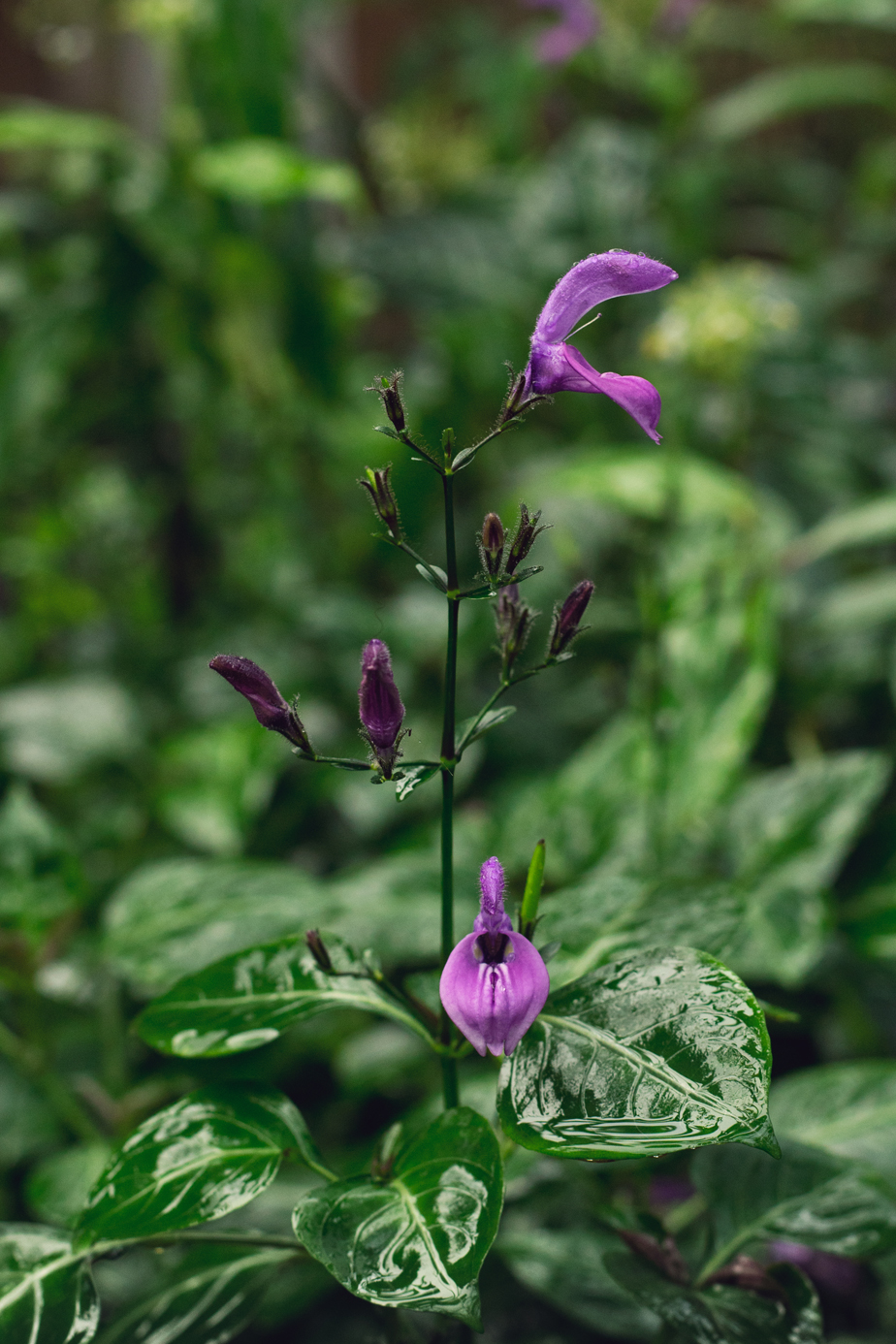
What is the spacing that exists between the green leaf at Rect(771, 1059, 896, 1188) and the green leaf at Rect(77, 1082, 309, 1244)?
308mm

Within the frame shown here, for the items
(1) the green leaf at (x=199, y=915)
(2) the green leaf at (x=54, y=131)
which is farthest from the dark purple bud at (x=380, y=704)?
(2) the green leaf at (x=54, y=131)

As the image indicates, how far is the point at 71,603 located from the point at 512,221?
921 millimetres

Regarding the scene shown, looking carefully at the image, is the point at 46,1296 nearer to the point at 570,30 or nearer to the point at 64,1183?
the point at 64,1183

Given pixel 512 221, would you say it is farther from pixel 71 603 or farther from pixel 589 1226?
pixel 589 1226

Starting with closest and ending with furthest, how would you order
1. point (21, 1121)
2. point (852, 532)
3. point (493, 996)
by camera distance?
point (493, 996) < point (21, 1121) < point (852, 532)

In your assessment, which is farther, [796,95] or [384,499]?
[796,95]

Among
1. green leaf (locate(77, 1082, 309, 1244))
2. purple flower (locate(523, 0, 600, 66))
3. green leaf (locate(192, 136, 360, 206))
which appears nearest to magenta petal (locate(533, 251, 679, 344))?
green leaf (locate(77, 1082, 309, 1244))

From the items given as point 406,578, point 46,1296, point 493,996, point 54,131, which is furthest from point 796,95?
point 46,1296

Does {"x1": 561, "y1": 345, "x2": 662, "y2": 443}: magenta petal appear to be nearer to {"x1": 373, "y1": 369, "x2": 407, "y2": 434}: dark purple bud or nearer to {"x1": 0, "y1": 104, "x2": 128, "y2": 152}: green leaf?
{"x1": 373, "y1": 369, "x2": 407, "y2": 434}: dark purple bud

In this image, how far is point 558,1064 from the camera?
0.40m

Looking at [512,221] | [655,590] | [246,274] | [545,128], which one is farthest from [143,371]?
[545,128]

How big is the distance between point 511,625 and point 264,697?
110 millimetres

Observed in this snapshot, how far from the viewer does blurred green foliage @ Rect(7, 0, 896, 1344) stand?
27.7 inches

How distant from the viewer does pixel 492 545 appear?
41 cm
